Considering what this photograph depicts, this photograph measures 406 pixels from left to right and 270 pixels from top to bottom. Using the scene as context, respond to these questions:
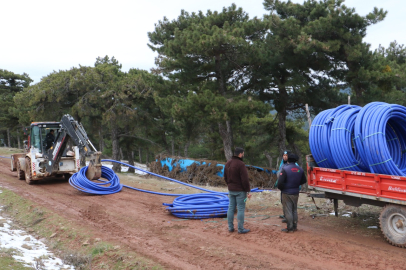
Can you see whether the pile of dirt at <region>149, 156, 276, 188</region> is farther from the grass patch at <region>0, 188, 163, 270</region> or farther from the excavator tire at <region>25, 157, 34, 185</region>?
the grass patch at <region>0, 188, 163, 270</region>

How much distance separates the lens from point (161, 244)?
647 cm

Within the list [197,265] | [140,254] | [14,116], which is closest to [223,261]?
[197,265]

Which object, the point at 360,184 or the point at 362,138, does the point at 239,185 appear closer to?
the point at 360,184

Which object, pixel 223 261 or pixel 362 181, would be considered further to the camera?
pixel 362 181

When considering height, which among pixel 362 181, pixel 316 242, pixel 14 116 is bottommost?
pixel 316 242

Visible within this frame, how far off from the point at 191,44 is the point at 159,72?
392 inches

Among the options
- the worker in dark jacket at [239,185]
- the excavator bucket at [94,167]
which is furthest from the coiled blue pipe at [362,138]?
the excavator bucket at [94,167]

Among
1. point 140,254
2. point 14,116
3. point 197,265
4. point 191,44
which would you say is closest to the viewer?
point 197,265

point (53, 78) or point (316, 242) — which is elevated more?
point (53, 78)

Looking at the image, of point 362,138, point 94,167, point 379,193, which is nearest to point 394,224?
point 379,193

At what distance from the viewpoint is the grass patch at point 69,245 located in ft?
18.4

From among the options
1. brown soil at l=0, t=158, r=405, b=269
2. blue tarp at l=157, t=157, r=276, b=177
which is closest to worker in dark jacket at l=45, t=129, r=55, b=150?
brown soil at l=0, t=158, r=405, b=269

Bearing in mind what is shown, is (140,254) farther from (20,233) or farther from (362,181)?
(362,181)

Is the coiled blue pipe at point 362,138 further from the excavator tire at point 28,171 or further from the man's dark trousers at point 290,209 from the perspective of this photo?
the excavator tire at point 28,171
